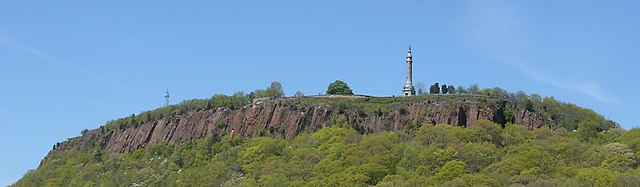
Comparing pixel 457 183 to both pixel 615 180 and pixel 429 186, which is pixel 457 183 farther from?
pixel 615 180

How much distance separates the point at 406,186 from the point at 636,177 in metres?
27.3

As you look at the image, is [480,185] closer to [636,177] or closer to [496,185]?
[496,185]

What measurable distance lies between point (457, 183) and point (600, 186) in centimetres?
1678

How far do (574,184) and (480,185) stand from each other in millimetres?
10904

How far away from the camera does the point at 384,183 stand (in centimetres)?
19875

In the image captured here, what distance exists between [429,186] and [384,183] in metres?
5.61

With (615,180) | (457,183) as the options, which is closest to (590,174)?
Answer: (615,180)

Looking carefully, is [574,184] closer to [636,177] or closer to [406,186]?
[636,177]

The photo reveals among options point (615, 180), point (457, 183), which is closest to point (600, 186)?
point (615, 180)

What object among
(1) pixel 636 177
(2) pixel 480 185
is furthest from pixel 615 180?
(2) pixel 480 185

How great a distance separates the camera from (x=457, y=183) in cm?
19512

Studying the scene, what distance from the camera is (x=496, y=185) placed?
7692 inches

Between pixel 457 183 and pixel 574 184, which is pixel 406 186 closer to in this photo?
pixel 457 183

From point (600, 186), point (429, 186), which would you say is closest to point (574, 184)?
point (600, 186)
